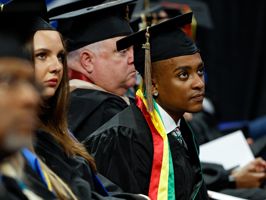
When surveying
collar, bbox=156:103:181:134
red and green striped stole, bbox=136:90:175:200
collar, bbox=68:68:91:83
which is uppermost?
collar, bbox=68:68:91:83

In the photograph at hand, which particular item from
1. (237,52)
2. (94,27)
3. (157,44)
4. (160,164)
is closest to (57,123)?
(160,164)

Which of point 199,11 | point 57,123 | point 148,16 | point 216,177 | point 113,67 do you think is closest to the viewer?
point 57,123

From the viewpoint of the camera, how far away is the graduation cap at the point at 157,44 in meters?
1.64

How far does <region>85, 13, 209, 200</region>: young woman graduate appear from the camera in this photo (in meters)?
1.59

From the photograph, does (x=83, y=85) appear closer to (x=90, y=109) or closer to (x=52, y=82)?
(x=90, y=109)

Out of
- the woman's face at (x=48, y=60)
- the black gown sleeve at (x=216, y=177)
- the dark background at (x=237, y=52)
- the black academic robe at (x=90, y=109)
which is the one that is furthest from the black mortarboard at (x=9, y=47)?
the dark background at (x=237, y=52)

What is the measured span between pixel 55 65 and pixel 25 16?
295mm

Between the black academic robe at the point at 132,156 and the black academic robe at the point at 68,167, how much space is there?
156mm

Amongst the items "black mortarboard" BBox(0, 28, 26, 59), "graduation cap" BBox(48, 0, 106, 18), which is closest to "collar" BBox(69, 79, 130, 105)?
"graduation cap" BBox(48, 0, 106, 18)

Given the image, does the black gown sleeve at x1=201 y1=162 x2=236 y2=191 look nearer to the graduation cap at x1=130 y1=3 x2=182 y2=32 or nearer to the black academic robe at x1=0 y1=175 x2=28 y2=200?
the graduation cap at x1=130 y1=3 x2=182 y2=32

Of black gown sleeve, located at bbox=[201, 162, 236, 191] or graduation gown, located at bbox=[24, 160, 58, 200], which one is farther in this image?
black gown sleeve, located at bbox=[201, 162, 236, 191]

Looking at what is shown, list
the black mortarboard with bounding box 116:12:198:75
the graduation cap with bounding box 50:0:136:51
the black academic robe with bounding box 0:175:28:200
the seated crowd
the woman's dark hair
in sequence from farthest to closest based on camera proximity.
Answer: the graduation cap with bounding box 50:0:136:51 < the black mortarboard with bounding box 116:12:198:75 < the woman's dark hair < the seated crowd < the black academic robe with bounding box 0:175:28:200

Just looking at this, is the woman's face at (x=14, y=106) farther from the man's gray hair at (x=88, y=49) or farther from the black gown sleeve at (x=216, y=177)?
the black gown sleeve at (x=216, y=177)

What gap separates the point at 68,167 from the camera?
1289 mm
